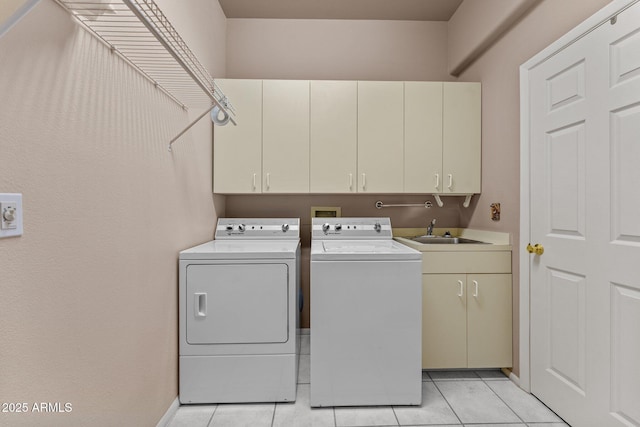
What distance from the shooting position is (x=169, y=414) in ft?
5.76

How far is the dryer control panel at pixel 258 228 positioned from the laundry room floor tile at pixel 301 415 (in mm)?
1157

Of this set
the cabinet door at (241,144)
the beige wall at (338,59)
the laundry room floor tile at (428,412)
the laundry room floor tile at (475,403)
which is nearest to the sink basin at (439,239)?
the beige wall at (338,59)

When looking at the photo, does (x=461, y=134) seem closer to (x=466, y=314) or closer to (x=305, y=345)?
(x=466, y=314)

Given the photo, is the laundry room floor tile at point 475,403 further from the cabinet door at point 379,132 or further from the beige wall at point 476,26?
the beige wall at point 476,26

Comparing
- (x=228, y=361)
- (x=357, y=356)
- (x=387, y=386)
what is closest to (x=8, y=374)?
(x=228, y=361)

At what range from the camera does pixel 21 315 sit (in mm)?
866

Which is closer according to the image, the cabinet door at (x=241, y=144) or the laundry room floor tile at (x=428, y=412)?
the laundry room floor tile at (x=428, y=412)

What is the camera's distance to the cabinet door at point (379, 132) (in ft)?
8.25

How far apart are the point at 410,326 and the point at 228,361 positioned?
1037 millimetres

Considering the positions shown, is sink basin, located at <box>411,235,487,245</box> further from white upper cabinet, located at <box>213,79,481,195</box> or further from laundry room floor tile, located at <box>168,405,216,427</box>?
laundry room floor tile, located at <box>168,405,216,427</box>

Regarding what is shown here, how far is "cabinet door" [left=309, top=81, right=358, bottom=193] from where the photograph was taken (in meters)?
2.51

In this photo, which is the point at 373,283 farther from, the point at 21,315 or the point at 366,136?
the point at 21,315

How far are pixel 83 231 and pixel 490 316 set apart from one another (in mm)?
2281

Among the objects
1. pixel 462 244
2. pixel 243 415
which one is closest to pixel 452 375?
pixel 462 244
